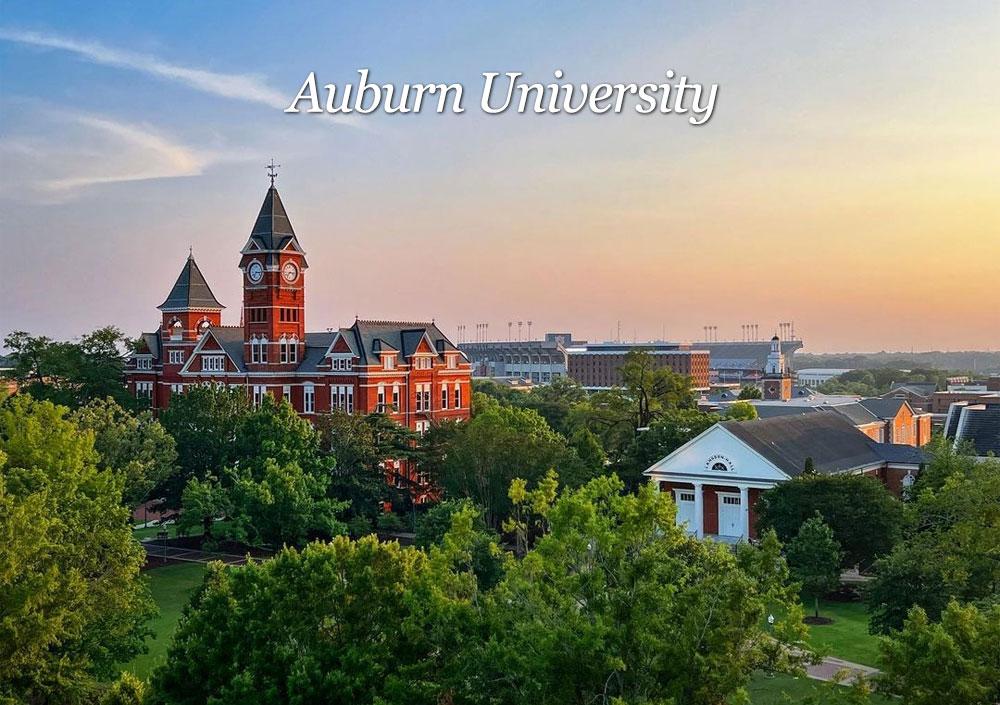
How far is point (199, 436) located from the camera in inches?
1933

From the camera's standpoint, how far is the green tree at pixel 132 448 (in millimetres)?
42250

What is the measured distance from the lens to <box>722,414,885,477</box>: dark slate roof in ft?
151

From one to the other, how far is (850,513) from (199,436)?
1206 inches

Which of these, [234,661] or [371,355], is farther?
[371,355]

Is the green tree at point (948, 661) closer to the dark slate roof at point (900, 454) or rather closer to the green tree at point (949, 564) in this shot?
the green tree at point (949, 564)

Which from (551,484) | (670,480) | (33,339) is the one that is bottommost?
(670,480)

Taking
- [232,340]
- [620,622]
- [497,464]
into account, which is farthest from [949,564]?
[232,340]

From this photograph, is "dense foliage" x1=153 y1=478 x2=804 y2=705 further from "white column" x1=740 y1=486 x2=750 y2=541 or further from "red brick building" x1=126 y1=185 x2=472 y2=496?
"red brick building" x1=126 y1=185 x2=472 y2=496

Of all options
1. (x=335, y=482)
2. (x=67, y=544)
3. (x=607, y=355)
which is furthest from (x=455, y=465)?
(x=607, y=355)

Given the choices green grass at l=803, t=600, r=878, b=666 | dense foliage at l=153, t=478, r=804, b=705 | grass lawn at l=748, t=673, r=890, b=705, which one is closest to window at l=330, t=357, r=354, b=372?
green grass at l=803, t=600, r=878, b=666

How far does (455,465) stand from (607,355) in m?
143

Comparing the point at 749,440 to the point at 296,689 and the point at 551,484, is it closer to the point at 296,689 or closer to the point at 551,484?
the point at 551,484

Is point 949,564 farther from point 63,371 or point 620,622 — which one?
point 63,371

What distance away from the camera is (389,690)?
17469 mm
